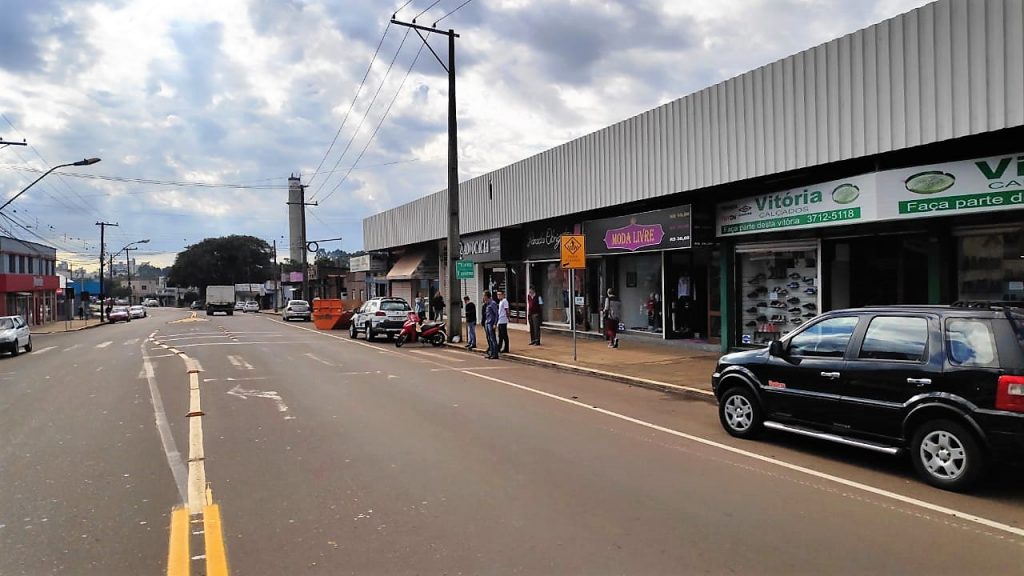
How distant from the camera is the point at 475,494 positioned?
5691mm

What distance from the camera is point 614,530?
16.0 feet

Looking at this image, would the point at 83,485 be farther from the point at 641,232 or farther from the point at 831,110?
the point at 641,232

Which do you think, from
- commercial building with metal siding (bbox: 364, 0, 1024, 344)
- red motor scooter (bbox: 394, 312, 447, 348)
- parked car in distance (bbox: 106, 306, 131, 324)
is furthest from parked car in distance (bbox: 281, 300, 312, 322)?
commercial building with metal siding (bbox: 364, 0, 1024, 344)

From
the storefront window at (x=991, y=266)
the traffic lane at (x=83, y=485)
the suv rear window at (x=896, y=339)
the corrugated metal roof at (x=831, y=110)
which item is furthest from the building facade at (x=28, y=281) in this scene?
the suv rear window at (x=896, y=339)

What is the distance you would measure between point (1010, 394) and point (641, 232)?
13885 millimetres

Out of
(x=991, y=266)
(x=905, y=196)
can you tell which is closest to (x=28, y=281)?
(x=905, y=196)

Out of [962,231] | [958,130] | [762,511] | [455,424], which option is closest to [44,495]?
[455,424]

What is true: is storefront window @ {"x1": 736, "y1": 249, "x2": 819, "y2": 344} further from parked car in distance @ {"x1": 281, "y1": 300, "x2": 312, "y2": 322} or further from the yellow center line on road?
parked car in distance @ {"x1": 281, "y1": 300, "x2": 312, "y2": 322}

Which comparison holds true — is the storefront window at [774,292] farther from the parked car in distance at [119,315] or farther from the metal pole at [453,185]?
the parked car in distance at [119,315]

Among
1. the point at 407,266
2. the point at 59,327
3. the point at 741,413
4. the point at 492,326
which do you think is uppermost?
the point at 407,266

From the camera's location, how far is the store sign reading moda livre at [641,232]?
17391mm

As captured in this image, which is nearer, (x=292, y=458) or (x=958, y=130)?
(x=292, y=458)

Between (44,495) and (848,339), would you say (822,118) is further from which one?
(44,495)

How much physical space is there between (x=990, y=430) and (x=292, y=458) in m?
6.37
